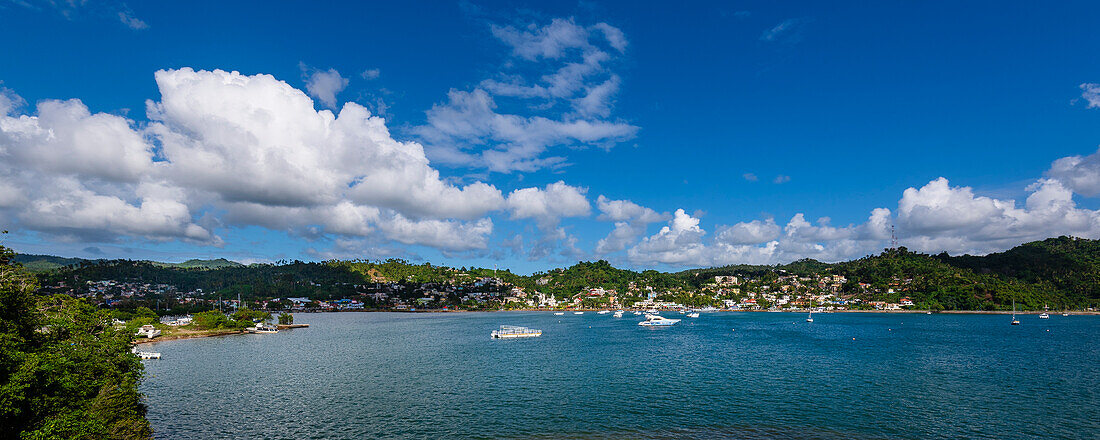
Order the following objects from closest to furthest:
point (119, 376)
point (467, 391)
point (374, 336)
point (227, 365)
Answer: point (119, 376), point (467, 391), point (227, 365), point (374, 336)

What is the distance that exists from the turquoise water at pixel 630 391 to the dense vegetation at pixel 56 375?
393cm

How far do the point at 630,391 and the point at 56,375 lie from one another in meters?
34.8

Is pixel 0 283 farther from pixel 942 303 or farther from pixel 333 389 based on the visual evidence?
pixel 942 303

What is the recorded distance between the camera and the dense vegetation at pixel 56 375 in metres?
18.9

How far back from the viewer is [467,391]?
1651 inches

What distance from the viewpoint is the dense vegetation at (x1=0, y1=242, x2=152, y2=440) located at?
62.0 ft

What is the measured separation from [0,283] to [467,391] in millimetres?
28712

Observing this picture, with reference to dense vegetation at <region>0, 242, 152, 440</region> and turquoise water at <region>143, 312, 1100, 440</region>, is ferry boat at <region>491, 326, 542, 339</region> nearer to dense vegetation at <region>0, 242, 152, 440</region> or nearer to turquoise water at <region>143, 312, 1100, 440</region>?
turquoise water at <region>143, 312, 1100, 440</region>

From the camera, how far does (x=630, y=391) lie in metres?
41.7

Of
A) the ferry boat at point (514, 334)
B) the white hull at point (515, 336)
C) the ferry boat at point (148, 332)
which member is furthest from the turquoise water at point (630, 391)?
the ferry boat at point (514, 334)

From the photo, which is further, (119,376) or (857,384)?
Answer: (857,384)

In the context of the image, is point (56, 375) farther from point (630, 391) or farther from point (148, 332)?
point (148, 332)

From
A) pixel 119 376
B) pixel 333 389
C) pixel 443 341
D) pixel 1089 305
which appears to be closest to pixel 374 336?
pixel 443 341

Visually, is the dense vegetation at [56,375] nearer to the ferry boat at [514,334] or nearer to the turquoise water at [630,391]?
the turquoise water at [630,391]
